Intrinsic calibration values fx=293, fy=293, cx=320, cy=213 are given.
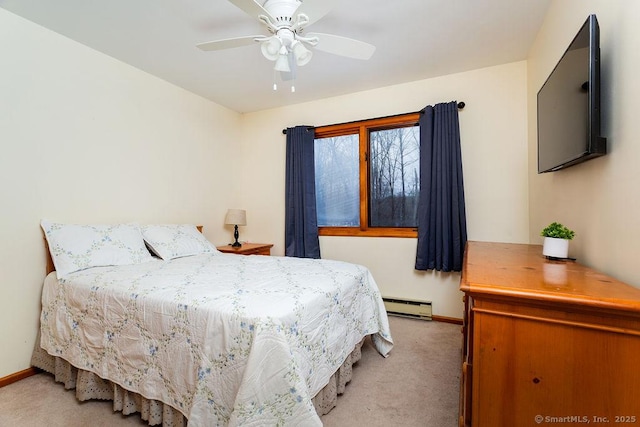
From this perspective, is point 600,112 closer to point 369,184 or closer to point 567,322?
point 567,322

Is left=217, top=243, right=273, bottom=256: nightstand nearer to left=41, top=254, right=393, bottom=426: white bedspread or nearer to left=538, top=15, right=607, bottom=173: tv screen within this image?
left=41, top=254, right=393, bottom=426: white bedspread

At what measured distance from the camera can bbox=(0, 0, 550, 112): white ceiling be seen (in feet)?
6.47

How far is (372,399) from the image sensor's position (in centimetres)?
177

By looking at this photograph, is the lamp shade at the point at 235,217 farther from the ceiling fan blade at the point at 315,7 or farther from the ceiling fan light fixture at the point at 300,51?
the ceiling fan blade at the point at 315,7

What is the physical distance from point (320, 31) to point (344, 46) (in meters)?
0.52

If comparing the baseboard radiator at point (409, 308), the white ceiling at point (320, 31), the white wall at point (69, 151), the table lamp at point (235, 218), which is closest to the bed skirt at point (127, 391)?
the white wall at point (69, 151)

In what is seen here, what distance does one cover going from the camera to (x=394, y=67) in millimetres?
2830

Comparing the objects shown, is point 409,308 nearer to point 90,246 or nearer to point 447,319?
point 447,319

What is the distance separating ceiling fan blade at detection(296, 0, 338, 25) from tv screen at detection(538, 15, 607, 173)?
1.15 metres

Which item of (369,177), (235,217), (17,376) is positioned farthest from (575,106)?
(17,376)

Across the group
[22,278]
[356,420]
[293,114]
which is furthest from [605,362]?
[293,114]

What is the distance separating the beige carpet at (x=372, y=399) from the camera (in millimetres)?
1594

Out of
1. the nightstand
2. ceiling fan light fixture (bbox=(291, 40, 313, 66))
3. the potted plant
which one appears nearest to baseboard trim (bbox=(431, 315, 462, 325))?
the potted plant

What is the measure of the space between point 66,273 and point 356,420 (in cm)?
205
